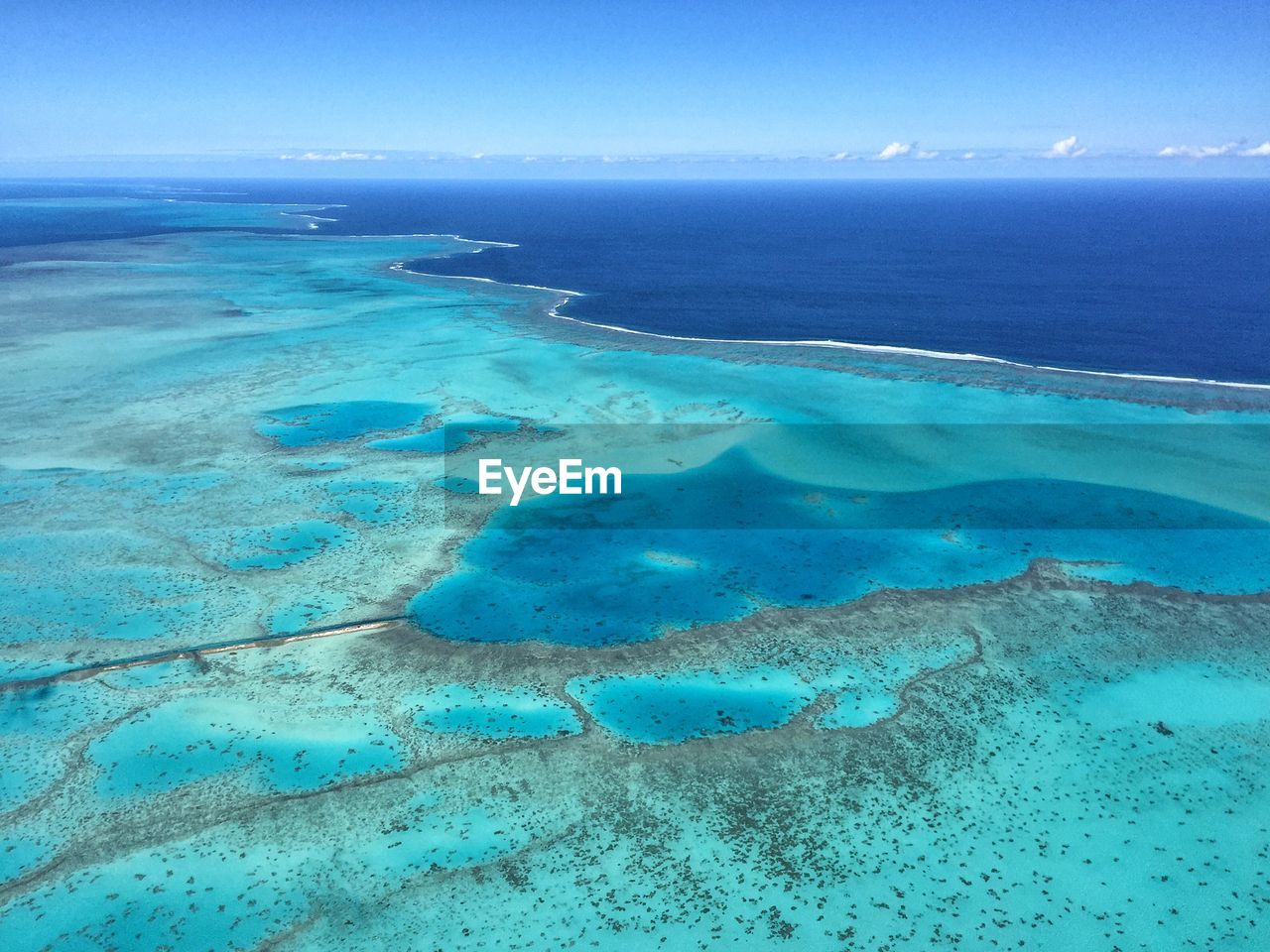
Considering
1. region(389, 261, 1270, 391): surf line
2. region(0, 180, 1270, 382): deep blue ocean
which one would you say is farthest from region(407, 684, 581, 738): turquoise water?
region(0, 180, 1270, 382): deep blue ocean

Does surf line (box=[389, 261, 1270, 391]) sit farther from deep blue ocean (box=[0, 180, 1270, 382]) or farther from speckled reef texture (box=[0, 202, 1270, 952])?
speckled reef texture (box=[0, 202, 1270, 952])

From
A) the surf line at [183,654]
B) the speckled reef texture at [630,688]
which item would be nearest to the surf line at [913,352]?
the speckled reef texture at [630,688]

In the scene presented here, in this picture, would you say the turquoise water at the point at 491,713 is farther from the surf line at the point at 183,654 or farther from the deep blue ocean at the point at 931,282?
the deep blue ocean at the point at 931,282

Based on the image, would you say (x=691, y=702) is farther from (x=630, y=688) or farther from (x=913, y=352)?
(x=913, y=352)

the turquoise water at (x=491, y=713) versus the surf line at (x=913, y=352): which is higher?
the surf line at (x=913, y=352)

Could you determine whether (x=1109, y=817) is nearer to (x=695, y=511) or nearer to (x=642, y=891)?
(x=642, y=891)

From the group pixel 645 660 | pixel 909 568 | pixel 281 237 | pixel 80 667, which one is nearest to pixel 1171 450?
pixel 909 568
